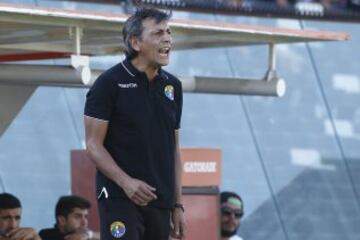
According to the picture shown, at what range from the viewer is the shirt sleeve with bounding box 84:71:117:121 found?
5312 millimetres

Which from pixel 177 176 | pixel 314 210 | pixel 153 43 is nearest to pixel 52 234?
pixel 177 176

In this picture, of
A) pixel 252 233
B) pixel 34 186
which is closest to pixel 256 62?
pixel 252 233

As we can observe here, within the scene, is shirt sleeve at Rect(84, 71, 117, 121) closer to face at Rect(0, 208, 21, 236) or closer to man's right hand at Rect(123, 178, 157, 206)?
man's right hand at Rect(123, 178, 157, 206)

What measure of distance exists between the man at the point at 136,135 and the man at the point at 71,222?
3190 millimetres

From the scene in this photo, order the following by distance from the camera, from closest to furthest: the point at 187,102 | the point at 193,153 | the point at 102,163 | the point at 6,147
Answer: the point at 102,163 < the point at 193,153 < the point at 6,147 < the point at 187,102

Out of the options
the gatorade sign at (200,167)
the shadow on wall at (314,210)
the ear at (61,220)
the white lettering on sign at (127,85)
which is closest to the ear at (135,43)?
the white lettering on sign at (127,85)

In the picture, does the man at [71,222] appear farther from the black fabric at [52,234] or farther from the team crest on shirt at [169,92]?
the team crest on shirt at [169,92]

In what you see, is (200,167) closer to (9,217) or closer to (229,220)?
(229,220)

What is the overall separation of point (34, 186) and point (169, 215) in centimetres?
602

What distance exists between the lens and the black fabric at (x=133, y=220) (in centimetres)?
527

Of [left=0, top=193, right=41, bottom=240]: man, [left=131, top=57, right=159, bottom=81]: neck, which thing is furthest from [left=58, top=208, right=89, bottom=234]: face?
[left=131, top=57, right=159, bottom=81]: neck

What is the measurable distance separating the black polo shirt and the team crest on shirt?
6cm

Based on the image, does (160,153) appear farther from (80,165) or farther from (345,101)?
(345,101)

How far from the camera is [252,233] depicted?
42.0ft
